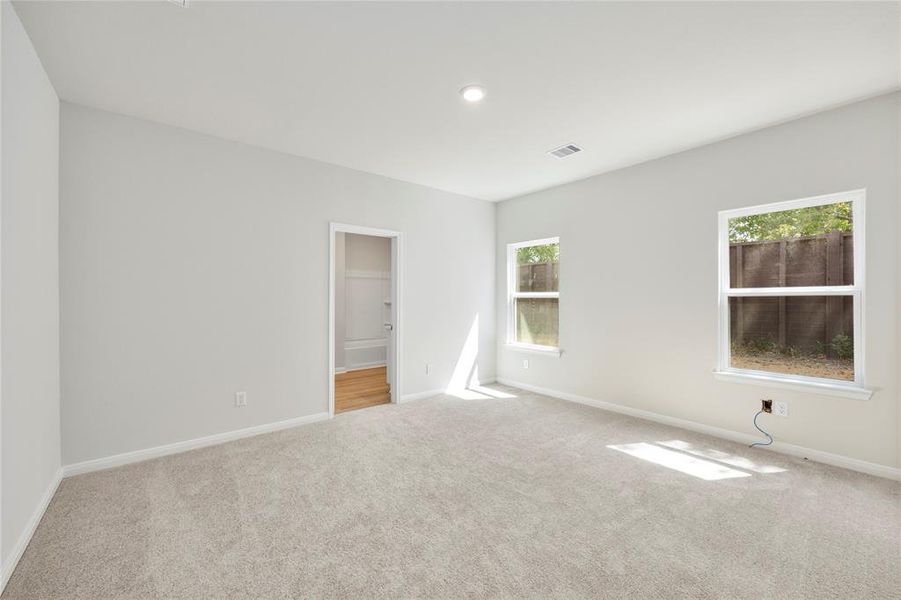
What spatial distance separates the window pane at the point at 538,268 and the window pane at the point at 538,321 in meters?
0.17

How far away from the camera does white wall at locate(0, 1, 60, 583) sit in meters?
1.74

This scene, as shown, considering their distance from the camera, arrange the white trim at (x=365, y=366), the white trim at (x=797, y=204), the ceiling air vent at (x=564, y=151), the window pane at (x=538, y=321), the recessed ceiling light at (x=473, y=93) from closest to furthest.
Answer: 1. the recessed ceiling light at (x=473, y=93)
2. the white trim at (x=797, y=204)
3. the ceiling air vent at (x=564, y=151)
4. the window pane at (x=538, y=321)
5. the white trim at (x=365, y=366)

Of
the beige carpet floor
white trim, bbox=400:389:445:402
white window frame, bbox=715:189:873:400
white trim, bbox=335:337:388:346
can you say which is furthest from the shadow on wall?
white window frame, bbox=715:189:873:400

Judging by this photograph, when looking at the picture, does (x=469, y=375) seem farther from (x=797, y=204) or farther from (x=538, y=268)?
(x=797, y=204)

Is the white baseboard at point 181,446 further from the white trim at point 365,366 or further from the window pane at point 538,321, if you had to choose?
the window pane at point 538,321

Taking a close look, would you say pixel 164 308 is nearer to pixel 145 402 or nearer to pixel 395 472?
pixel 145 402

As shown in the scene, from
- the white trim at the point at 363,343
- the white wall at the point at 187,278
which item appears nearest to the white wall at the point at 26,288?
the white wall at the point at 187,278

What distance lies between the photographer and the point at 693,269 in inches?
140

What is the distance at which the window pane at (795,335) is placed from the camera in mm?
2846

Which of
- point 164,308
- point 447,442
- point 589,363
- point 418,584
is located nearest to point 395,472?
point 447,442

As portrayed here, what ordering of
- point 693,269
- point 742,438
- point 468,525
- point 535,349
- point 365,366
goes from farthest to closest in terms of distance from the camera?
point 365,366
point 535,349
point 693,269
point 742,438
point 468,525

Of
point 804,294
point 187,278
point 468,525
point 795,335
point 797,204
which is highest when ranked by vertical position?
point 797,204

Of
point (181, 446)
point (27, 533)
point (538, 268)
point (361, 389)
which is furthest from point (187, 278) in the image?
point (538, 268)

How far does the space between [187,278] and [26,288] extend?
1129 millimetres
